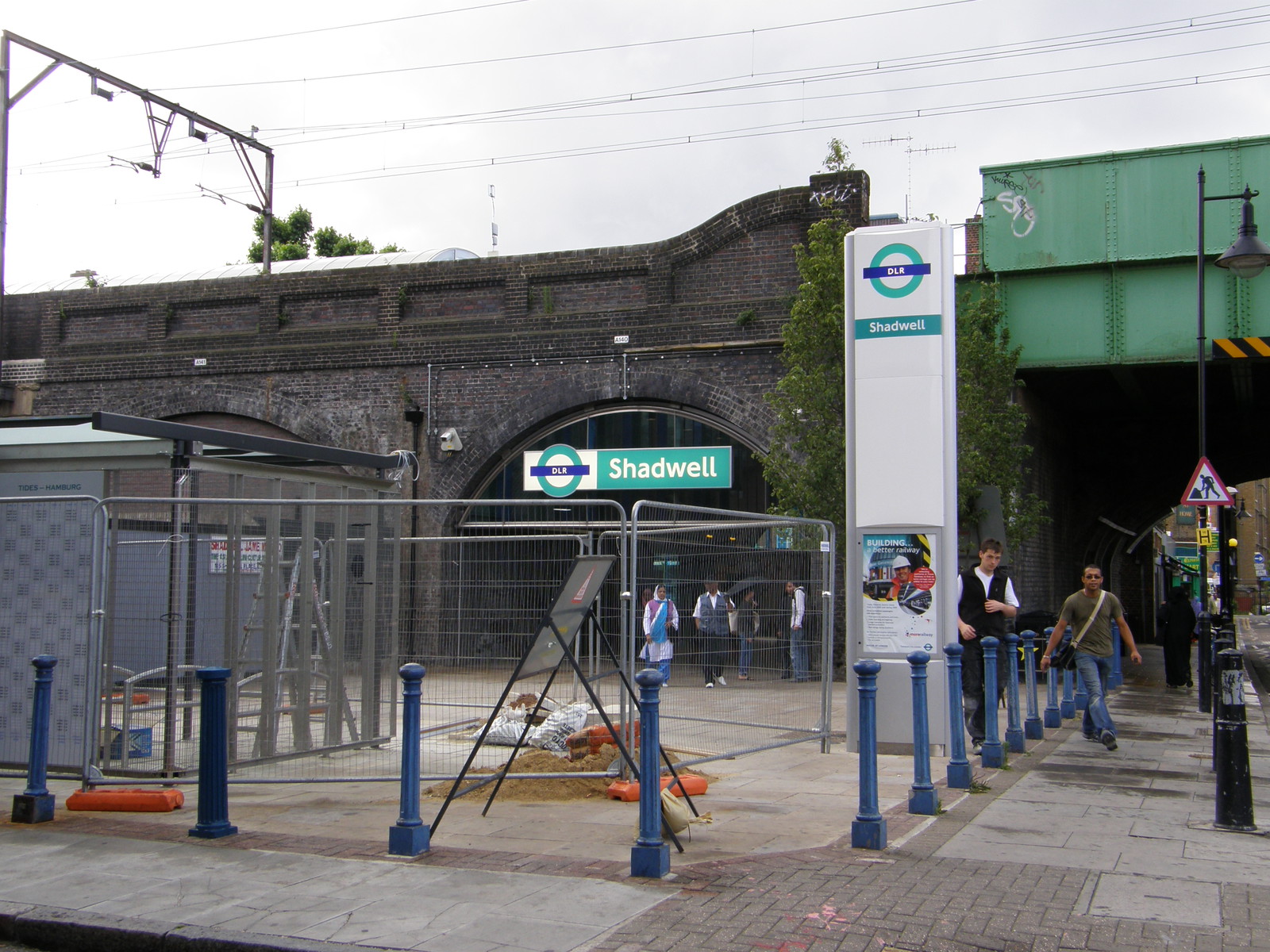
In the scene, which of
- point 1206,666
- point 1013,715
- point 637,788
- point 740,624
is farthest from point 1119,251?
point 637,788

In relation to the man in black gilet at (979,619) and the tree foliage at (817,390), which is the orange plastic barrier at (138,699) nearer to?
the man in black gilet at (979,619)

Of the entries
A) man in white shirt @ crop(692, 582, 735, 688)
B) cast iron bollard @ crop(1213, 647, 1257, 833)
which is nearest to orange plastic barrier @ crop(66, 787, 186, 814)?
man in white shirt @ crop(692, 582, 735, 688)

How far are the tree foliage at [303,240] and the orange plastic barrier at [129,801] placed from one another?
133 feet

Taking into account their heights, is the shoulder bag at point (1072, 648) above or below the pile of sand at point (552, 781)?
above

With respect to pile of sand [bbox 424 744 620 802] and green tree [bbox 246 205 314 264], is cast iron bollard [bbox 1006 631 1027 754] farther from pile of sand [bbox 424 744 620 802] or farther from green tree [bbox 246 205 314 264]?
green tree [bbox 246 205 314 264]

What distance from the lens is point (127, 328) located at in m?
23.6

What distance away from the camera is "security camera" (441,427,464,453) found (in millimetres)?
20875

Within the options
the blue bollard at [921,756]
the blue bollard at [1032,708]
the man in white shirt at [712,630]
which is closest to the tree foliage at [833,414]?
the blue bollard at [1032,708]

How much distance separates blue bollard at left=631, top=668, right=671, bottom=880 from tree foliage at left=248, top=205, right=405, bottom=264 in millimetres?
42829

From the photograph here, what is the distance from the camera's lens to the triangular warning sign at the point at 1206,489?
15.6 meters

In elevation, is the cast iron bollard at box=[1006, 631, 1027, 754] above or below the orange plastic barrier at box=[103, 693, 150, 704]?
below

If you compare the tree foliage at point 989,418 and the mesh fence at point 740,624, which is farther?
the tree foliage at point 989,418

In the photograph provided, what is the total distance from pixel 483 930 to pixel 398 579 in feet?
15.5

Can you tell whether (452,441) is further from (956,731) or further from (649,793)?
(649,793)
